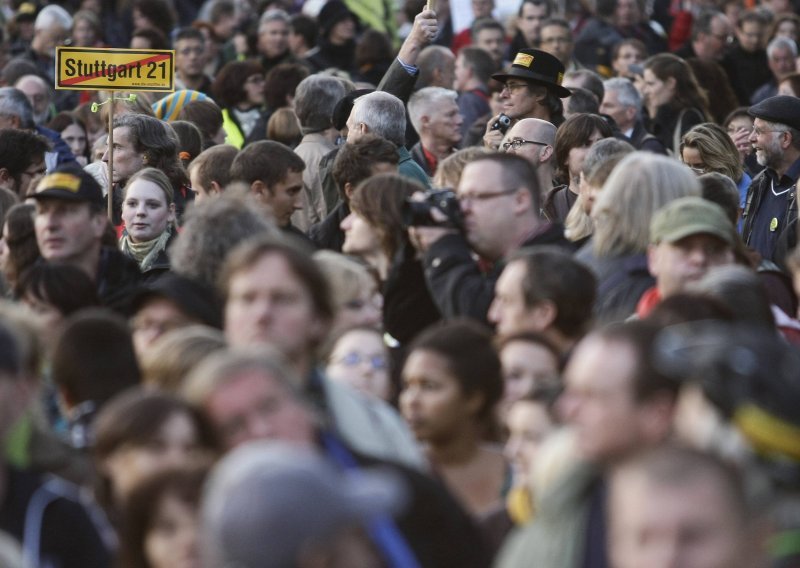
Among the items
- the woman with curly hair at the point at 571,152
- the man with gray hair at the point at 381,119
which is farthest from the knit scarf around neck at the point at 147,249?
the woman with curly hair at the point at 571,152

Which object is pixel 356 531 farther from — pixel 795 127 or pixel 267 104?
pixel 267 104

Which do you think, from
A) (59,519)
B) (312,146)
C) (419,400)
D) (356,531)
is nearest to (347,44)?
(312,146)

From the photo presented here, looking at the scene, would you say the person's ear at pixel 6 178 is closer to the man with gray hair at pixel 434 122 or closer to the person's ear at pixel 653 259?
the man with gray hair at pixel 434 122

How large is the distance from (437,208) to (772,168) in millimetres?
4409

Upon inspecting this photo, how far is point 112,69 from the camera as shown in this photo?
1017 centimetres

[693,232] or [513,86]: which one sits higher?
[513,86]

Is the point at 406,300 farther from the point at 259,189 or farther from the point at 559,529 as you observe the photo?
the point at 559,529

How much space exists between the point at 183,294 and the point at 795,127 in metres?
5.27

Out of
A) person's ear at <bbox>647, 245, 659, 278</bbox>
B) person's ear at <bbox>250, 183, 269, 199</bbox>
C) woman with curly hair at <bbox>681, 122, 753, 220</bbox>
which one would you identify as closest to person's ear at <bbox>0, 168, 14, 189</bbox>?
person's ear at <bbox>250, 183, 269, 199</bbox>

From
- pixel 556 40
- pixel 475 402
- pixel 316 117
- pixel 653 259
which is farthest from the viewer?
pixel 556 40

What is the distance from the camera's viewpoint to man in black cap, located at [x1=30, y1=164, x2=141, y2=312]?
7.62 m

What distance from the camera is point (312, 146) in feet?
36.3

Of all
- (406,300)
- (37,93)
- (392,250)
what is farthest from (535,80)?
(37,93)

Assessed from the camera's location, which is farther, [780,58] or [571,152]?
[780,58]
